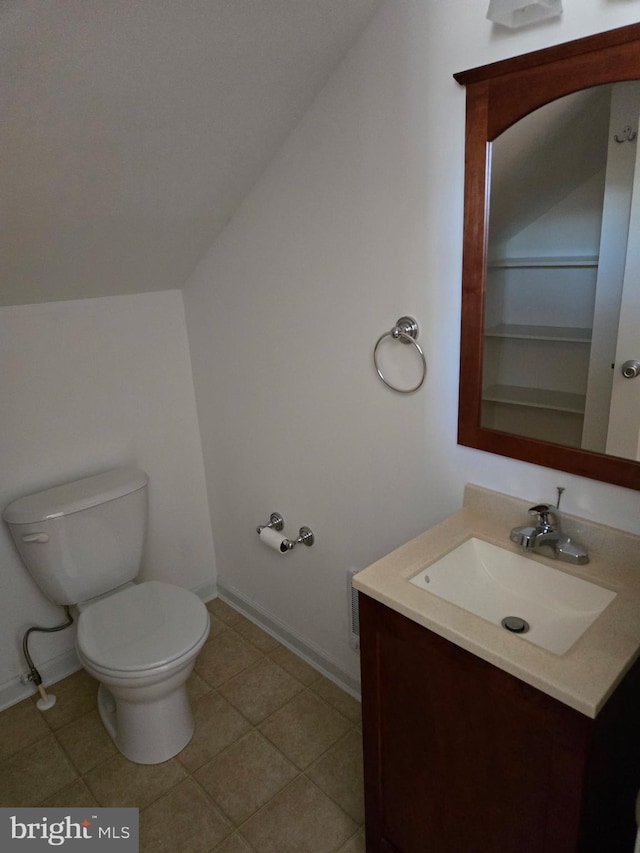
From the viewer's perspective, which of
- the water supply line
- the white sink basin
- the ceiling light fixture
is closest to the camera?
the ceiling light fixture

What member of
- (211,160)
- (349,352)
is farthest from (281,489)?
(211,160)

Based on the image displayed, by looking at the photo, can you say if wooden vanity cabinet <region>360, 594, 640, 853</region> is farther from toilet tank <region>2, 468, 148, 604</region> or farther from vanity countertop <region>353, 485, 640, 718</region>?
toilet tank <region>2, 468, 148, 604</region>

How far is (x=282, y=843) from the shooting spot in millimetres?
1663

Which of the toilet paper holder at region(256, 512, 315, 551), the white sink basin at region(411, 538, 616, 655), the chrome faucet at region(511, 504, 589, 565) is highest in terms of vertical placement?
the chrome faucet at region(511, 504, 589, 565)

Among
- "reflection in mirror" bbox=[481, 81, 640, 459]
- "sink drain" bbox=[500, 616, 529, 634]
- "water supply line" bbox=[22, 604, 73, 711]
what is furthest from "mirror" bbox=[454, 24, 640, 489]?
"water supply line" bbox=[22, 604, 73, 711]

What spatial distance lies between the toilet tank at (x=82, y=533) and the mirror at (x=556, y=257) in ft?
4.25

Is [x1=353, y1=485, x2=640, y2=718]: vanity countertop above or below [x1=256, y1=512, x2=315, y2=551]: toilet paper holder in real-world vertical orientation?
above

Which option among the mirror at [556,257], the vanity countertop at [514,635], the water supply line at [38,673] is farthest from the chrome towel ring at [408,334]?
the water supply line at [38,673]

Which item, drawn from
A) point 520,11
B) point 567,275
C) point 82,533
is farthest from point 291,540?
point 520,11

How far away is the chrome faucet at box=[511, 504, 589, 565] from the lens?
135 cm

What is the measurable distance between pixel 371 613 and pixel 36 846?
3.88ft

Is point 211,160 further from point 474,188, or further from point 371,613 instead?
point 371,613

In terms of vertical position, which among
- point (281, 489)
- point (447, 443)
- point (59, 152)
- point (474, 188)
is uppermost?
point (59, 152)

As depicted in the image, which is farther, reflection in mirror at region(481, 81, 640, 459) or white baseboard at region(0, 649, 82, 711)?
white baseboard at region(0, 649, 82, 711)
